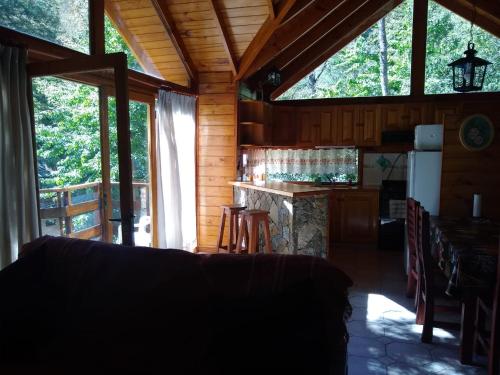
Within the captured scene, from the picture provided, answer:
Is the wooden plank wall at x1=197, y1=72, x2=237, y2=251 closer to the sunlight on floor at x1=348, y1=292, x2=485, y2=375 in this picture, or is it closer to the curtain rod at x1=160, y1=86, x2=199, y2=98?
the curtain rod at x1=160, y1=86, x2=199, y2=98

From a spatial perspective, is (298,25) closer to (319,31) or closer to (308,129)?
(319,31)

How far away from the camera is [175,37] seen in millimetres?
4750

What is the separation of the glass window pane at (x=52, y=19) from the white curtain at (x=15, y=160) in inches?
11.4

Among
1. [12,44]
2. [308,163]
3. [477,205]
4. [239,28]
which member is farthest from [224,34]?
[477,205]

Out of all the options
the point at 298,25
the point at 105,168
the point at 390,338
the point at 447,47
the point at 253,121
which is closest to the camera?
the point at 390,338

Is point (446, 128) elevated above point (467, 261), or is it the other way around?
point (446, 128)

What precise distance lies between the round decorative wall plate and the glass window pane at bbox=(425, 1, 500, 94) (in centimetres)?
255

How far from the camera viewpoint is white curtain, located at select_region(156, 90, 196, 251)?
4566 mm

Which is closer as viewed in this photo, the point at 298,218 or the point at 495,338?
the point at 495,338

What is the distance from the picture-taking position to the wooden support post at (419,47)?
5.89 meters

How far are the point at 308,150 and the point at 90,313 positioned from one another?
15.5 feet

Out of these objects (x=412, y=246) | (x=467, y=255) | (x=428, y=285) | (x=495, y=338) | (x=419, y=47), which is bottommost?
(x=495, y=338)

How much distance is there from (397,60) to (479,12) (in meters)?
1.21

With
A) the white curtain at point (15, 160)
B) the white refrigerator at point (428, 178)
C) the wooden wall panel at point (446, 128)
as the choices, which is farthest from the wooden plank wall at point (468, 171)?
the white curtain at point (15, 160)
